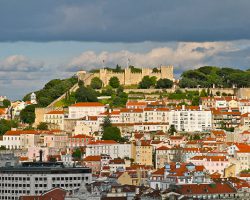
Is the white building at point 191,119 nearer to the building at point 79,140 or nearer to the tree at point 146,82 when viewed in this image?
the building at point 79,140

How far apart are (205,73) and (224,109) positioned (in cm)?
1930

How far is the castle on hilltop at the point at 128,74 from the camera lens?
441 ft

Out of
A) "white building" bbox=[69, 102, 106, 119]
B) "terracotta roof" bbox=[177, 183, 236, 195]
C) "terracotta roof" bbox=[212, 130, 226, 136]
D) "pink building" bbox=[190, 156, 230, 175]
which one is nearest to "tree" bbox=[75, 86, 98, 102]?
"white building" bbox=[69, 102, 106, 119]

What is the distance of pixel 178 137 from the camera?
10919 centimetres

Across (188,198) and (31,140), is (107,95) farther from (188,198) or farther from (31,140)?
(188,198)

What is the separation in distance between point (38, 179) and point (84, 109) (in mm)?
38606

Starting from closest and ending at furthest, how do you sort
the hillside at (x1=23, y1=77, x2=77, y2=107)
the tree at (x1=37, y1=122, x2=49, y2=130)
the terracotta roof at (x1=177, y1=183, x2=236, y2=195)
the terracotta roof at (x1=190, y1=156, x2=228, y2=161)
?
the terracotta roof at (x1=177, y1=183, x2=236, y2=195), the terracotta roof at (x1=190, y1=156, x2=228, y2=161), the tree at (x1=37, y1=122, x2=49, y2=130), the hillside at (x1=23, y1=77, x2=77, y2=107)

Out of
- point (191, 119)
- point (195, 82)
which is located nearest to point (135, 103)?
point (191, 119)

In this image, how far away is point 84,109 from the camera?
399 feet

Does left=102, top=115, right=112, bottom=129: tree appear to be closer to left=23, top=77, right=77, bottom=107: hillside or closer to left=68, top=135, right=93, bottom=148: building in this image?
left=68, top=135, right=93, bottom=148: building

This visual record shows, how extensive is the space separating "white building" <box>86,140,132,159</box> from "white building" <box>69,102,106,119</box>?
14.9 meters

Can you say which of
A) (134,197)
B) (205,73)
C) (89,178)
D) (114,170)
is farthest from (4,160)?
(205,73)

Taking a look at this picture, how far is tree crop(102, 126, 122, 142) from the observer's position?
11062 cm

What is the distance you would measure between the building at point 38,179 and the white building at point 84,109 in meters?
37.1
